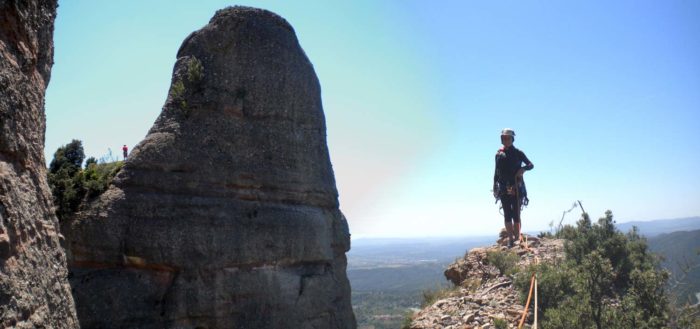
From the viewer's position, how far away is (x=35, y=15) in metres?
4.83

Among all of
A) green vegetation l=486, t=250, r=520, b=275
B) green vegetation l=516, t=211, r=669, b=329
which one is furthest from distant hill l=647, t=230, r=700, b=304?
green vegetation l=486, t=250, r=520, b=275

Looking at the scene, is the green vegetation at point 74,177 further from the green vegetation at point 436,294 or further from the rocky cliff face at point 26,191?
the green vegetation at point 436,294

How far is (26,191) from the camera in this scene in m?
4.36

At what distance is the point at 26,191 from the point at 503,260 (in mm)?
12340

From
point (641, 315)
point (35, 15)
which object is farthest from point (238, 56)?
point (641, 315)

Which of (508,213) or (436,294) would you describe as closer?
(436,294)

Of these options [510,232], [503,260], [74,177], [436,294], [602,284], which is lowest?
[436,294]

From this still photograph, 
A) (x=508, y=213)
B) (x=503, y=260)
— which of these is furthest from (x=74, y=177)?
(x=508, y=213)

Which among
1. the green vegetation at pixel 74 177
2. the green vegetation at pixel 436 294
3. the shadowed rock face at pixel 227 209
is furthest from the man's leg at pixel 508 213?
the green vegetation at pixel 74 177

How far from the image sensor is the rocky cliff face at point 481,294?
467 inches

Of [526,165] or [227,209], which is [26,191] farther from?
[526,165]

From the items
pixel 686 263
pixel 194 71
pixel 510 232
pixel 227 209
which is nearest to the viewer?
pixel 227 209

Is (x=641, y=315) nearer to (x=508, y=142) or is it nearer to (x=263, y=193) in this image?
(x=508, y=142)

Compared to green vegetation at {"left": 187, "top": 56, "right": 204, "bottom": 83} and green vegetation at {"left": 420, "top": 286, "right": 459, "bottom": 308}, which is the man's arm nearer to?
green vegetation at {"left": 420, "top": 286, "right": 459, "bottom": 308}
